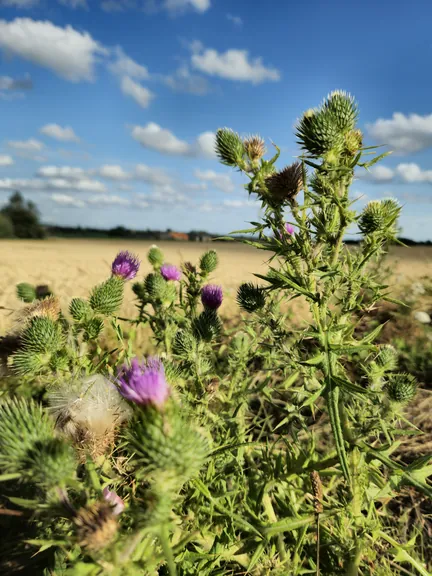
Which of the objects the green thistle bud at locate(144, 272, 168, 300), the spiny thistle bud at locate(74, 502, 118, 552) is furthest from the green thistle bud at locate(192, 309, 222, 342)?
the spiny thistle bud at locate(74, 502, 118, 552)

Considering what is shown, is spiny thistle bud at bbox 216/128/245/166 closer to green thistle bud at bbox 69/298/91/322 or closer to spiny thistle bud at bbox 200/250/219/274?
spiny thistle bud at bbox 200/250/219/274

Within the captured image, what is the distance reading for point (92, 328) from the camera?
73.8 inches

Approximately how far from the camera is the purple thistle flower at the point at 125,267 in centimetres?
247

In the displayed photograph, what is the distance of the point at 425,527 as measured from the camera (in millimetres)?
2074

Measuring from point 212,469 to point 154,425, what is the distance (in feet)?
2.13

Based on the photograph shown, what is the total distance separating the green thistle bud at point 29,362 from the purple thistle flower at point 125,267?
2.94ft

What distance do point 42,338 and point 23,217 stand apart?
1621 inches

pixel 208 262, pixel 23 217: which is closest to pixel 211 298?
pixel 208 262

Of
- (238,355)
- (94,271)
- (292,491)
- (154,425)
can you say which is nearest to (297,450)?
(292,491)

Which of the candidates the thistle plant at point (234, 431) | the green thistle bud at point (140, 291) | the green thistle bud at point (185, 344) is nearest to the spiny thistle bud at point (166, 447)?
the thistle plant at point (234, 431)

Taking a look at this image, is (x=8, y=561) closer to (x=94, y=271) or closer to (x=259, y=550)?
(x=259, y=550)

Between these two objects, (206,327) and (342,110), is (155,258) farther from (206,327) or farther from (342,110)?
(342,110)

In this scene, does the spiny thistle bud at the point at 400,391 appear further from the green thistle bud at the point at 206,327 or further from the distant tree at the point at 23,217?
the distant tree at the point at 23,217

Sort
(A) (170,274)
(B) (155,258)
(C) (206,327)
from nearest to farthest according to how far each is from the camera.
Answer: (C) (206,327) → (A) (170,274) → (B) (155,258)
